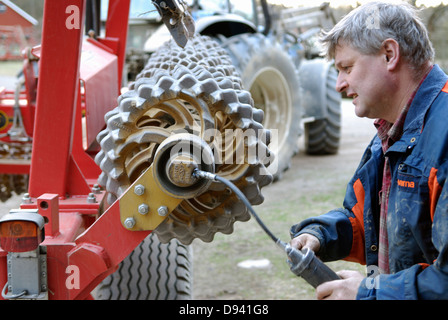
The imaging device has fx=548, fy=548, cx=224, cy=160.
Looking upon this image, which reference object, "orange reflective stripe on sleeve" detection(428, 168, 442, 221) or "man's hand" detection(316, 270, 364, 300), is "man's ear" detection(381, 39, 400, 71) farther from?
"man's hand" detection(316, 270, 364, 300)

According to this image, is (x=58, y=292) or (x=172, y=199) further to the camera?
(x=58, y=292)

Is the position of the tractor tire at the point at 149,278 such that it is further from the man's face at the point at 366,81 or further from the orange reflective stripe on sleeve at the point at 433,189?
the orange reflective stripe on sleeve at the point at 433,189

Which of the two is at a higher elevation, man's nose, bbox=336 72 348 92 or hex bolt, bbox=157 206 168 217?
man's nose, bbox=336 72 348 92

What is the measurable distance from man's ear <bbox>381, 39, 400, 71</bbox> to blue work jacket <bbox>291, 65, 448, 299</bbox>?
10cm

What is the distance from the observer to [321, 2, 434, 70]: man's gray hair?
152 cm

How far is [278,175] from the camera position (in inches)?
229

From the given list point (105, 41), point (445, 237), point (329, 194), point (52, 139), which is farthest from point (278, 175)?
point (445, 237)

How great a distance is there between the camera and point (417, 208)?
4.70 feet

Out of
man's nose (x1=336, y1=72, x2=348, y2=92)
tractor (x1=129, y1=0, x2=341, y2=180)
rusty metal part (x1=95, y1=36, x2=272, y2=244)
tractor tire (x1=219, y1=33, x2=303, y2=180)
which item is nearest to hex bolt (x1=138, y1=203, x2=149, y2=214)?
rusty metal part (x1=95, y1=36, x2=272, y2=244)

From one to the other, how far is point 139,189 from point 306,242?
549 mm

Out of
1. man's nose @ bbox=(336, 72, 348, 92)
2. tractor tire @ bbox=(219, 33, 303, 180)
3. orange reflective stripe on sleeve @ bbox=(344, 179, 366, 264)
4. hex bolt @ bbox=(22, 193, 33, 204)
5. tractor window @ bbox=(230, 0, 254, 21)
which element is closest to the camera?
man's nose @ bbox=(336, 72, 348, 92)

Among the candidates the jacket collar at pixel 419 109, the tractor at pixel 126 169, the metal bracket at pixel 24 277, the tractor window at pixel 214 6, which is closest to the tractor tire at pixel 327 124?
the tractor window at pixel 214 6
